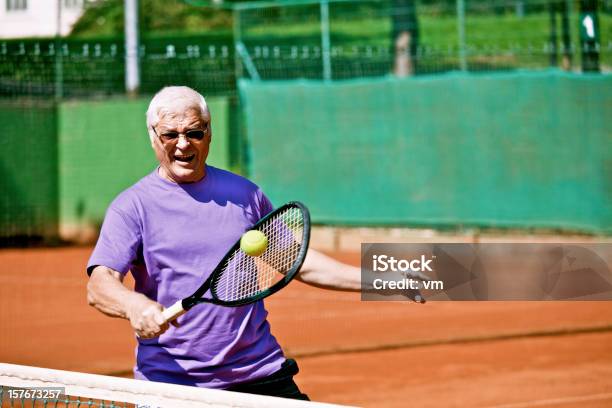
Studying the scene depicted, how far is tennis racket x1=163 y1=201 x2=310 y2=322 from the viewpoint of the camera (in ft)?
10.7

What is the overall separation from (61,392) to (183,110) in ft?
3.11

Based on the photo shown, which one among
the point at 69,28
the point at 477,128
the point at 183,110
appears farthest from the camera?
the point at 69,28

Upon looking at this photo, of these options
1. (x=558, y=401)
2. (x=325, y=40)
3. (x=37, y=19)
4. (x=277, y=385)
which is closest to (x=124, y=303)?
(x=277, y=385)

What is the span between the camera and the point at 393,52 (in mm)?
15656

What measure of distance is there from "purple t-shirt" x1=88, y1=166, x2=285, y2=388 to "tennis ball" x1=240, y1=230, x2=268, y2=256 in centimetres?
12

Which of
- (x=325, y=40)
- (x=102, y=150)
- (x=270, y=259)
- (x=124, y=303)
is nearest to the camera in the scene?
(x=124, y=303)

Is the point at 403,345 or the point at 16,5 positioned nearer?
the point at 403,345

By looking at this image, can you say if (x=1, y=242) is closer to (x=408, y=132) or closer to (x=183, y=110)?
(x=408, y=132)

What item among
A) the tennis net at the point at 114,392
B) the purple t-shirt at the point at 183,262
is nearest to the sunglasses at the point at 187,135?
the purple t-shirt at the point at 183,262

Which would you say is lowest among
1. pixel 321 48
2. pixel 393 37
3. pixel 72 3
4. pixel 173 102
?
pixel 173 102

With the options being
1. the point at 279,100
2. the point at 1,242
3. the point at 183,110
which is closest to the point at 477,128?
the point at 279,100

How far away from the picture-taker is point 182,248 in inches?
131

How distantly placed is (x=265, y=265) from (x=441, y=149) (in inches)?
451

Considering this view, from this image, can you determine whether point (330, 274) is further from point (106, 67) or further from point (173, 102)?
point (106, 67)
